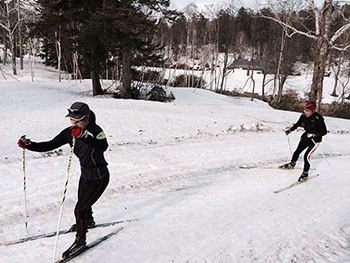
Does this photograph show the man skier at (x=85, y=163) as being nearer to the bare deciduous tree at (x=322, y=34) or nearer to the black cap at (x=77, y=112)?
the black cap at (x=77, y=112)

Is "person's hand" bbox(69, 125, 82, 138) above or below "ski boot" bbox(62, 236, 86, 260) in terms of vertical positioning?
above

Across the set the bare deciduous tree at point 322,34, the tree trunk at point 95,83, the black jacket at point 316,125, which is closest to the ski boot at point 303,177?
the black jacket at point 316,125

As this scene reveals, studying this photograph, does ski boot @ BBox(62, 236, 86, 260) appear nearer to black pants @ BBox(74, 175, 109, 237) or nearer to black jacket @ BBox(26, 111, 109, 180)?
black pants @ BBox(74, 175, 109, 237)

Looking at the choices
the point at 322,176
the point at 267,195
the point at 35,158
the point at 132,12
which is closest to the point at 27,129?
the point at 35,158

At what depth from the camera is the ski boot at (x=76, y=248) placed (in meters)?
3.70

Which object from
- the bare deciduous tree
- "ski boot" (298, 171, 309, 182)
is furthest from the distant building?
"ski boot" (298, 171, 309, 182)

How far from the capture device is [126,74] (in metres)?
18.1

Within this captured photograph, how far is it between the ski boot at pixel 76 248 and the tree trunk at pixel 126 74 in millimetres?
14939

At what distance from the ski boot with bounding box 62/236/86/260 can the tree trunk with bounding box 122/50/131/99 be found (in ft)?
49.0

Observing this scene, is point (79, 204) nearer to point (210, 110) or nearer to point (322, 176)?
point (322, 176)

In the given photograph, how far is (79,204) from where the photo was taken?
3.84m

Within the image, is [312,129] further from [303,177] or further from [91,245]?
[91,245]

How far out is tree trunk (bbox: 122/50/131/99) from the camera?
17.8 meters

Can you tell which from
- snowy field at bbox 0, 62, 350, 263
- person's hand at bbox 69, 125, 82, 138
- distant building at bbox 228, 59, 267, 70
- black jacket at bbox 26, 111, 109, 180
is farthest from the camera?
distant building at bbox 228, 59, 267, 70
